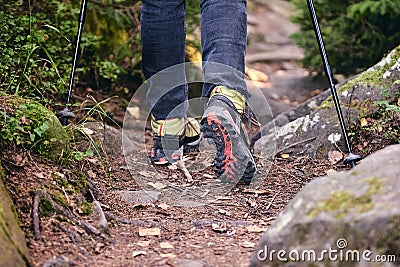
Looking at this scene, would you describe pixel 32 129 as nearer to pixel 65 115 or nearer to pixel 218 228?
pixel 65 115

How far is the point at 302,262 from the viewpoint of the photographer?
1.69 meters

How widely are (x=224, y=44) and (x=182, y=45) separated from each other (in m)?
0.44

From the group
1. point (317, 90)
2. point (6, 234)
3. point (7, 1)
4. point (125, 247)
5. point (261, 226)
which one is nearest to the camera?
point (6, 234)

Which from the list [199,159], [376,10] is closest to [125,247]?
[199,159]

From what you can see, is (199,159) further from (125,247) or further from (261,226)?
(125,247)

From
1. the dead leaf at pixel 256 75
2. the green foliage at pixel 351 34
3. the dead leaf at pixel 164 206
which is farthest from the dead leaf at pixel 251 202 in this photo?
the dead leaf at pixel 256 75

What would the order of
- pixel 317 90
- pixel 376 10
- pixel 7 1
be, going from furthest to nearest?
pixel 317 90
pixel 376 10
pixel 7 1

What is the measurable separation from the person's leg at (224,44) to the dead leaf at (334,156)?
0.80 meters

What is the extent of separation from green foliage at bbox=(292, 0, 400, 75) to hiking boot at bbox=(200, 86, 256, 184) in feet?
8.88

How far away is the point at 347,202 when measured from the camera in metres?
1.74

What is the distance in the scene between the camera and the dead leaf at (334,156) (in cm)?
325

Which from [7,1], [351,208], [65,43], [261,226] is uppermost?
[7,1]

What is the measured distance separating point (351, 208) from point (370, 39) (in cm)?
393

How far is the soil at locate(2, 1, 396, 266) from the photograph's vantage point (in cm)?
203
